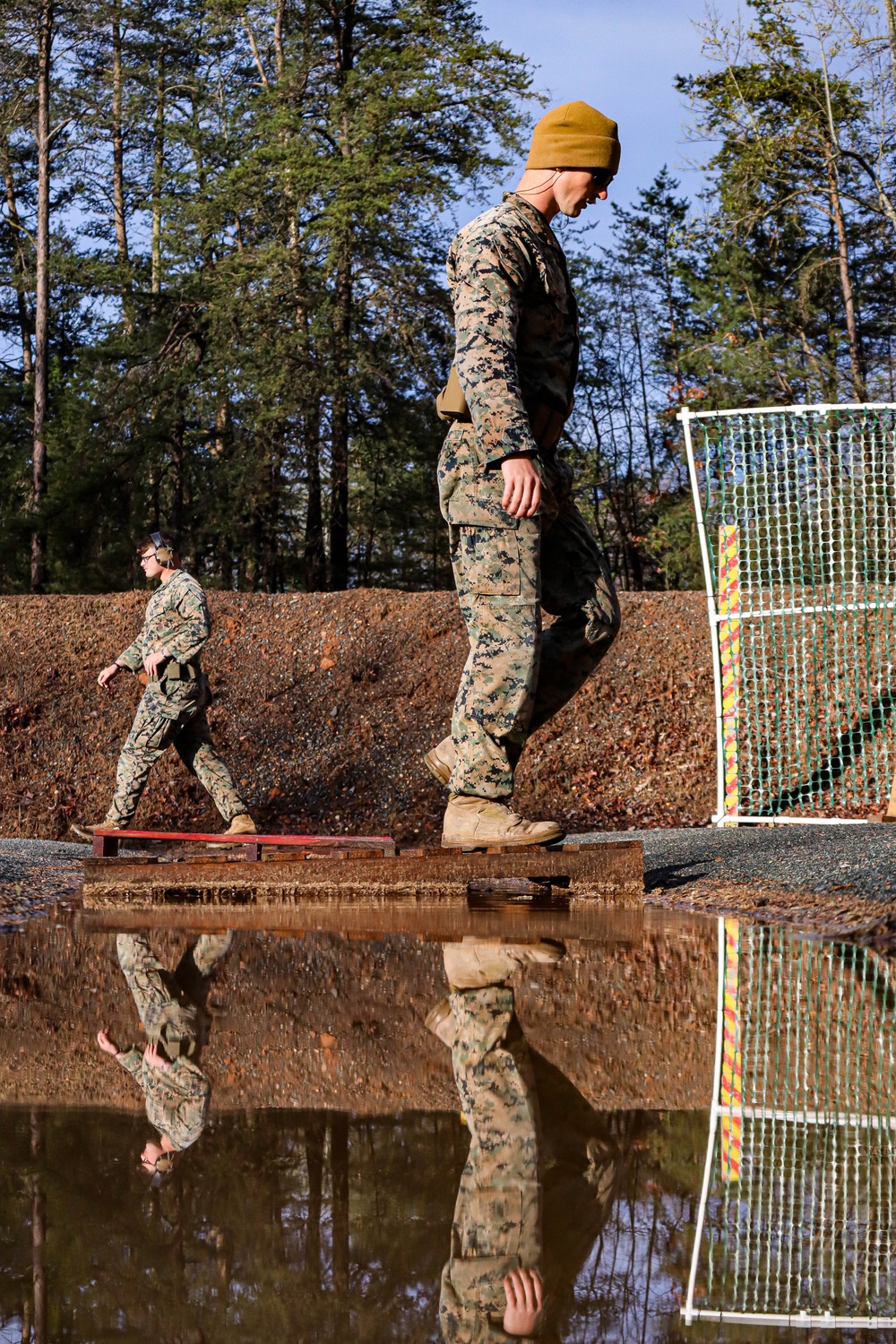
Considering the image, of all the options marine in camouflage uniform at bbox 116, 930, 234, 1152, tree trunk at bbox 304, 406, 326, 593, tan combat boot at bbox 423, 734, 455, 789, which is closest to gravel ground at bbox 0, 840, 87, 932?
marine in camouflage uniform at bbox 116, 930, 234, 1152

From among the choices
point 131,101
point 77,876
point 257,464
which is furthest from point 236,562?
point 77,876

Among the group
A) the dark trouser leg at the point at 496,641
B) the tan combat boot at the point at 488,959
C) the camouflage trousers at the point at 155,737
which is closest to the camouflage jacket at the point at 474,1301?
the tan combat boot at the point at 488,959

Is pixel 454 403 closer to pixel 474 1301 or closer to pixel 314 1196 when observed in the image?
pixel 314 1196

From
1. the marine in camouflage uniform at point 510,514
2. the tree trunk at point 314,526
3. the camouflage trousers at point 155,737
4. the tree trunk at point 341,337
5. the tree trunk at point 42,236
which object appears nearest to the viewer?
the marine in camouflage uniform at point 510,514

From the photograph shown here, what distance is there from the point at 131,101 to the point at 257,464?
11927mm

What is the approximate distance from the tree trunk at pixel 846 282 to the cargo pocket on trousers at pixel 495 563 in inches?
901

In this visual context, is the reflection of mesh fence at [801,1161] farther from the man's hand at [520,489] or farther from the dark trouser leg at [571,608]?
the dark trouser leg at [571,608]

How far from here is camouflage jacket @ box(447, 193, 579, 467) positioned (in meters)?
5.68

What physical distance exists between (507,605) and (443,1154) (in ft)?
11.7

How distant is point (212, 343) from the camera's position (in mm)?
24781

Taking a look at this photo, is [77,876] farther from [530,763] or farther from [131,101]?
[131,101]

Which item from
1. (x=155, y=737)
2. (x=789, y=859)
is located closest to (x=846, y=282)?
(x=155, y=737)

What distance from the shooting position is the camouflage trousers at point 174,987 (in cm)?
363

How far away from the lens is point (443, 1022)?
377 cm
